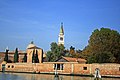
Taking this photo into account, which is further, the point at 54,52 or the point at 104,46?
the point at 54,52

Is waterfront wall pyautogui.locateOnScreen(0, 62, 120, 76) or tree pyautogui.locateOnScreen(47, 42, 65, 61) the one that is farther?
tree pyautogui.locateOnScreen(47, 42, 65, 61)

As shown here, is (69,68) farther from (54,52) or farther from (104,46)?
(54,52)

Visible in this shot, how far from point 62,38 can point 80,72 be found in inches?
2219

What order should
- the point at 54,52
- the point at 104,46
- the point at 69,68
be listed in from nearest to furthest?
the point at 69,68 < the point at 104,46 < the point at 54,52

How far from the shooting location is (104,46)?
1912 inches

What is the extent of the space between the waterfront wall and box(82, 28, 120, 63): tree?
13.5 ft

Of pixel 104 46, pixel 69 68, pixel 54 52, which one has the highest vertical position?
pixel 104 46

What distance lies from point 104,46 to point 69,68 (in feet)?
26.4

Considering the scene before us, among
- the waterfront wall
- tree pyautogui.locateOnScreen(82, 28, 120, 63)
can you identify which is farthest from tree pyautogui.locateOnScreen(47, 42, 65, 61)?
tree pyautogui.locateOnScreen(82, 28, 120, 63)

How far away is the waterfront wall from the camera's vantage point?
137ft

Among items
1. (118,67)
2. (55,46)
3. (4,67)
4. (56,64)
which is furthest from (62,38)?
(118,67)

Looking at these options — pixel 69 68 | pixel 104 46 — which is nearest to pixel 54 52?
pixel 69 68

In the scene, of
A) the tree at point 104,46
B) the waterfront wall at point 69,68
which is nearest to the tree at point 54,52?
the waterfront wall at point 69,68

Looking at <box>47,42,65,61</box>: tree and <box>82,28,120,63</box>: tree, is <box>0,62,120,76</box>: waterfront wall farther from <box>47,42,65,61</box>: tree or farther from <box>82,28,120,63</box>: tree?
<box>47,42,65,61</box>: tree
